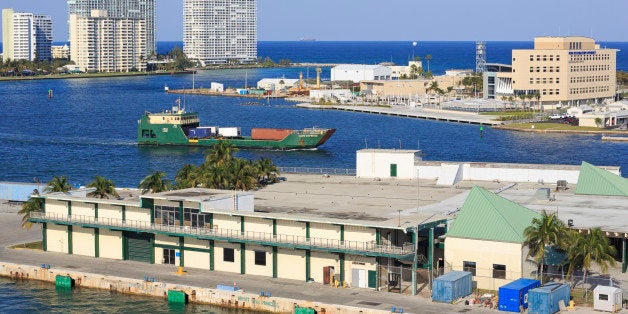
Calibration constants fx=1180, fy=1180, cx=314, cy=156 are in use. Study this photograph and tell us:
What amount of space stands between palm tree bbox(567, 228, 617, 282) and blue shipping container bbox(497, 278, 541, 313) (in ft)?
11.0

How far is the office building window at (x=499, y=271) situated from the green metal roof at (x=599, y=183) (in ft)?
54.0

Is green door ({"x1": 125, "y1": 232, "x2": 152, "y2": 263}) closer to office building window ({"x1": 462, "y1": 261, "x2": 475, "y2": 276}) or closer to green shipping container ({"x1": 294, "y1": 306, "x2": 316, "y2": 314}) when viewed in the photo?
green shipping container ({"x1": 294, "y1": 306, "x2": 316, "y2": 314})

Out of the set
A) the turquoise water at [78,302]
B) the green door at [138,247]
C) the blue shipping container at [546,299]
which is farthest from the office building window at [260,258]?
the blue shipping container at [546,299]

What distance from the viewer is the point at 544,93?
196 metres

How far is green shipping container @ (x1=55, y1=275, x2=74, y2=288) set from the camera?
61.9 m

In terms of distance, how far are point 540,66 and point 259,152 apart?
67380mm

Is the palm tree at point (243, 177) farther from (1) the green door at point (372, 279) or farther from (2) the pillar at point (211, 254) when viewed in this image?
(1) the green door at point (372, 279)

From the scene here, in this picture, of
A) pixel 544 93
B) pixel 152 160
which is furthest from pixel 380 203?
pixel 544 93

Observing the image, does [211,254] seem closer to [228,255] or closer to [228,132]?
[228,255]

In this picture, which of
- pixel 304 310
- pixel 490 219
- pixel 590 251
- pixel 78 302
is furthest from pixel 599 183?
pixel 78 302

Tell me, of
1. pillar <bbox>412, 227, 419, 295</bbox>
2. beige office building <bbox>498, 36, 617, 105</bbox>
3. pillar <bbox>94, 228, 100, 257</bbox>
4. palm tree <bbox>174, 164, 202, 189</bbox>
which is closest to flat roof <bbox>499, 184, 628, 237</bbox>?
pillar <bbox>412, 227, 419, 295</bbox>

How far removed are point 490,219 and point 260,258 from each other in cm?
1220

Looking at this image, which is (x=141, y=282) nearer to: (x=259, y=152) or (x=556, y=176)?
(x=556, y=176)

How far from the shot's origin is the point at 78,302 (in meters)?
59.6
